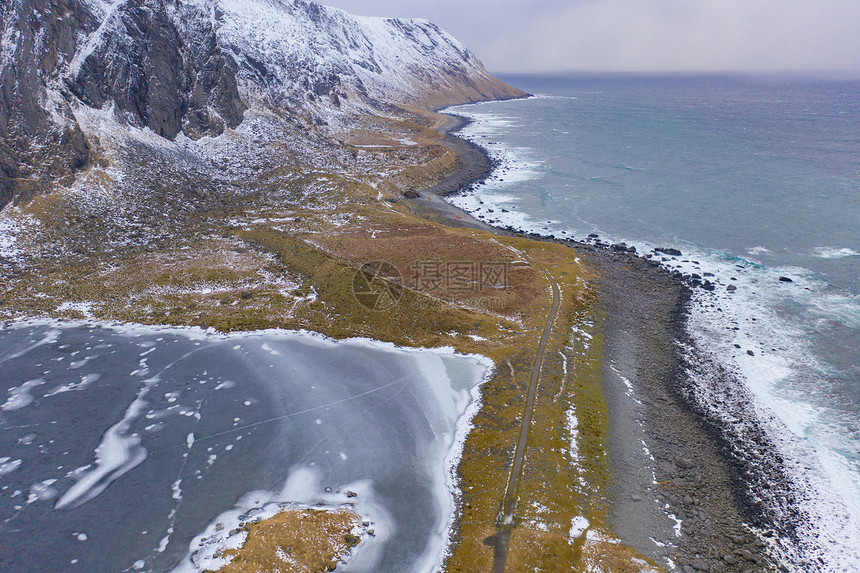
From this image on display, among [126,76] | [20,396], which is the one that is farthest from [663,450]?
[126,76]

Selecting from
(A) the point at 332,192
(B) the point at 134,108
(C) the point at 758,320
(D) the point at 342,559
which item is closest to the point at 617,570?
(D) the point at 342,559

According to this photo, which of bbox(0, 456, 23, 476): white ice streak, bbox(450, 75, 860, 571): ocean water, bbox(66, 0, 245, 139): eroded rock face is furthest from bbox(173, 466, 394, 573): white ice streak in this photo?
bbox(66, 0, 245, 139): eroded rock face

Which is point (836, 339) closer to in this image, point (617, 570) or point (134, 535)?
point (617, 570)

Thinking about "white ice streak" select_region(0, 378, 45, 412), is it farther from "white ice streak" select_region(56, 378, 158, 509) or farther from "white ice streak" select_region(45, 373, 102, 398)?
"white ice streak" select_region(56, 378, 158, 509)

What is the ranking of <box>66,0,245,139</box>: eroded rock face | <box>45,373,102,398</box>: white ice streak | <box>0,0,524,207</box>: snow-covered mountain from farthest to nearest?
<box>66,0,245,139</box>: eroded rock face → <box>0,0,524,207</box>: snow-covered mountain → <box>45,373,102,398</box>: white ice streak

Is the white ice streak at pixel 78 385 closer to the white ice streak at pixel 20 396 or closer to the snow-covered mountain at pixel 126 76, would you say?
the white ice streak at pixel 20 396
